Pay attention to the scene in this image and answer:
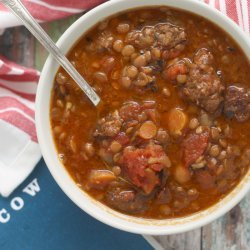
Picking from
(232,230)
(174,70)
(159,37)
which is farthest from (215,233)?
(159,37)

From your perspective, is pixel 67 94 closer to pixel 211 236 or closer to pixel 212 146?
pixel 212 146

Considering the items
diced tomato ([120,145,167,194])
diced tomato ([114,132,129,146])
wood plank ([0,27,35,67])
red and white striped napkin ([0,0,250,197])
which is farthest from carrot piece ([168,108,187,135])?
wood plank ([0,27,35,67])

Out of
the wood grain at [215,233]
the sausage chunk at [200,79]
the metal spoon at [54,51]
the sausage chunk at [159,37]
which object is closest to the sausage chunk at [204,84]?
the sausage chunk at [200,79]

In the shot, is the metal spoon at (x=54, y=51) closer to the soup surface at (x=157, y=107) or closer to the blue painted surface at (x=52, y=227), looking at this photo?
the soup surface at (x=157, y=107)

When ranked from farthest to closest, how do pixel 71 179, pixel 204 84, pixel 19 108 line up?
pixel 19 108 < pixel 71 179 < pixel 204 84

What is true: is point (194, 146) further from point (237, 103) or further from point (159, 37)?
point (159, 37)

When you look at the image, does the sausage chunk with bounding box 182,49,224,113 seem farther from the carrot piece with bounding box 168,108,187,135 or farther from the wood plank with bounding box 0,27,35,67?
the wood plank with bounding box 0,27,35,67

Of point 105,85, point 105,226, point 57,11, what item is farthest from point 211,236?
point 57,11
